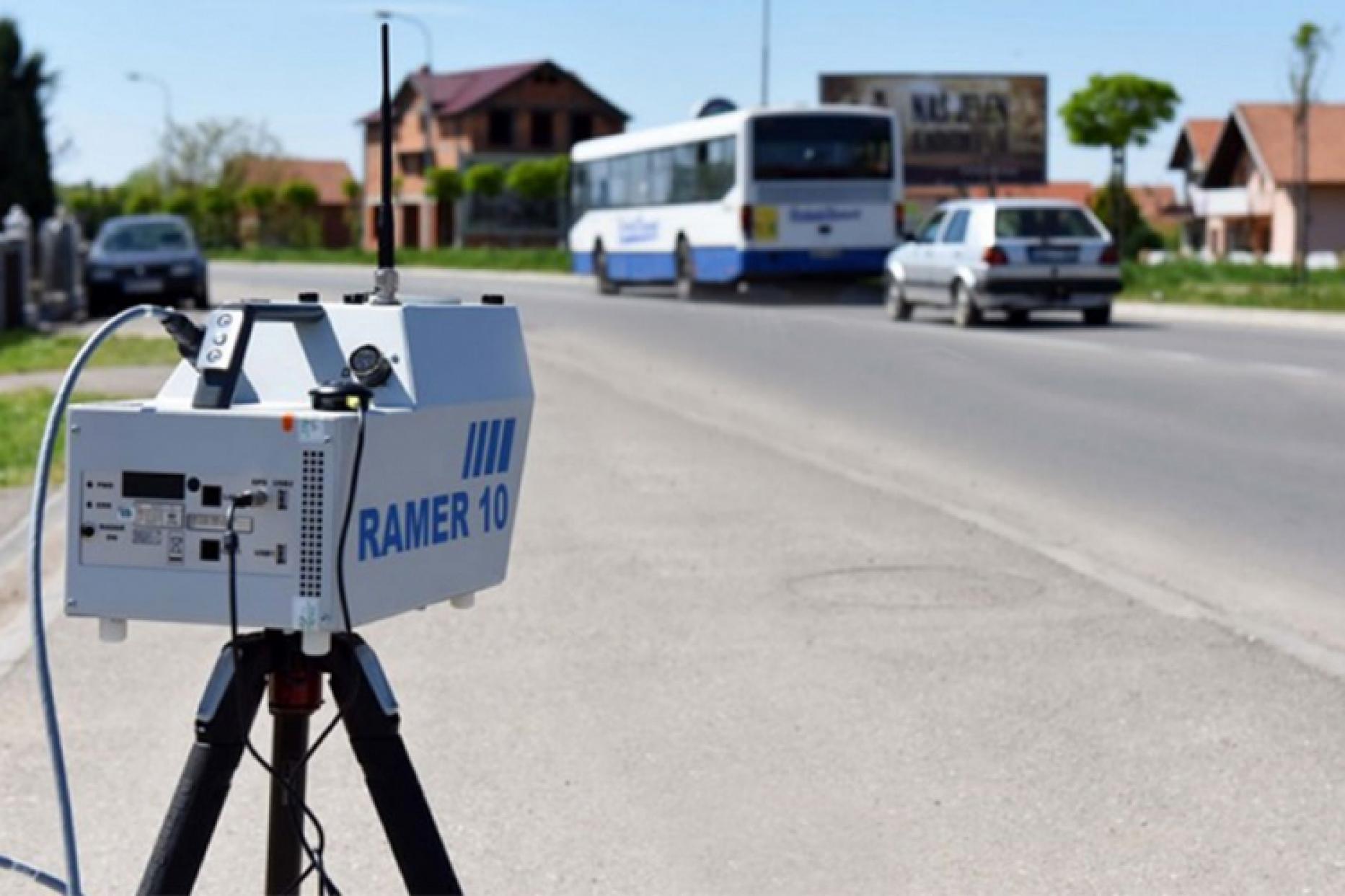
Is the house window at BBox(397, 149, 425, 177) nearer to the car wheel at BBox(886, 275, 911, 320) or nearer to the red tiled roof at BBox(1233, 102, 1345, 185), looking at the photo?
the red tiled roof at BBox(1233, 102, 1345, 185)

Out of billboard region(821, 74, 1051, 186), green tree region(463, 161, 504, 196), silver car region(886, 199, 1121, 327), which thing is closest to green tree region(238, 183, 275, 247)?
green tree region(463, 161, 504, 196)

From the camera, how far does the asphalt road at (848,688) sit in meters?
5.42

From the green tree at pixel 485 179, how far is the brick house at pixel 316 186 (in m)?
24.4

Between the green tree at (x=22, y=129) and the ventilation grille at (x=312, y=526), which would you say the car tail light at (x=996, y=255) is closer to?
the ventilation grille at (x=312, y=526)

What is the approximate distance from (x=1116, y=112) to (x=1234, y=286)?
4018 centimetres

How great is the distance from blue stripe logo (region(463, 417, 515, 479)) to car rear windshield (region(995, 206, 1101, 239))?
25.3m

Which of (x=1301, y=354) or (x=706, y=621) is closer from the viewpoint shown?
(x=706, y=621)

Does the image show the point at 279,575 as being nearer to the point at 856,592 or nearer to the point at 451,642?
the point at 451,642

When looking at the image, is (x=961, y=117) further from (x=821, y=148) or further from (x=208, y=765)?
(x=208, y=765)

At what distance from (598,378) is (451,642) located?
13.8m

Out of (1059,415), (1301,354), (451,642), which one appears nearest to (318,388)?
(451,642)

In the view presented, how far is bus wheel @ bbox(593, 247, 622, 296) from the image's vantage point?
46.1m

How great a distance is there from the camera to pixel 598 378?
72.1 ft

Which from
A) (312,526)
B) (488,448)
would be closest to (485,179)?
(488,448)
